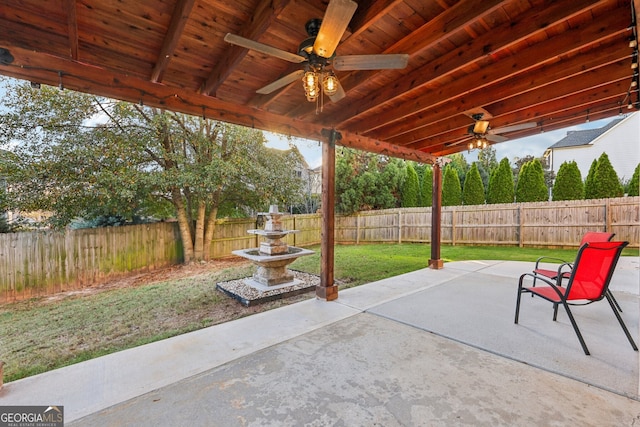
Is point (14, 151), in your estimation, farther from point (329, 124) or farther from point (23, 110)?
point (329, 124)

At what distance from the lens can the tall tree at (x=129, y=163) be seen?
188 inches

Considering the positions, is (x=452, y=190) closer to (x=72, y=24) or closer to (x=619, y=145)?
(x=619, y=145)

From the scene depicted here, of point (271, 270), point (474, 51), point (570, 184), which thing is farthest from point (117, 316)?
point (570, 184)

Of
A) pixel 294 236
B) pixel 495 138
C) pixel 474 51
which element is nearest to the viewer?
pixel 474 51

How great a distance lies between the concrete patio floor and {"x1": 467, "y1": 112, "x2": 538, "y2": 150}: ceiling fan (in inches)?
96.3

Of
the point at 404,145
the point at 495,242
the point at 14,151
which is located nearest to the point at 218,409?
the point at 404,145

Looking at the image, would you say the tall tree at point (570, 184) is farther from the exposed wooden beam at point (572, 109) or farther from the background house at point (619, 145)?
the background house at point (619, 145)

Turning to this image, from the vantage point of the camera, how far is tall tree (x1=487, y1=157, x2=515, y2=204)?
32.2ft

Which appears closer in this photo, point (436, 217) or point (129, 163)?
point (129, 163)

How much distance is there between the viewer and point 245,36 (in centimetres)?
210

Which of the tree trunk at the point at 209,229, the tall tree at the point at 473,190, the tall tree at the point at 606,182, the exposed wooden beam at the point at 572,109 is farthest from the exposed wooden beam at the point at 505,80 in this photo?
the tall tree at the point at 606,182

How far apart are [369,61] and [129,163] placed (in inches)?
220

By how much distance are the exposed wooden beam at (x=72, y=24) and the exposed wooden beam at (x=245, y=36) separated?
1.01 meters

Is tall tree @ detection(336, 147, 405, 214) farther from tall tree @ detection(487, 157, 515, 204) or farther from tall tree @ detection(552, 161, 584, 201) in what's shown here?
tall tree @ detection(552, 161, 584, 201)
